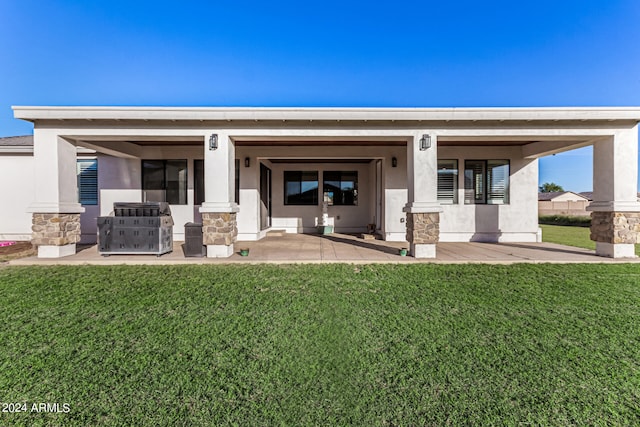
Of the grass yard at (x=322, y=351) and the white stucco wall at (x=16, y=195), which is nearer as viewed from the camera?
the grass yard at (x=322, y=351)

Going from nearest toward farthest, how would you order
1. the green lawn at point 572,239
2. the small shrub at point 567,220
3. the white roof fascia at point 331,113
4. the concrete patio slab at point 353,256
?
1. the concrete patio slab at point 353,256
2. the white roof fascia at point 331,113
3. the green lawn at point 572,239
4. the small shrub at point 567,220

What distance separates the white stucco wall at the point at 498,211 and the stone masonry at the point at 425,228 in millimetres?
3014

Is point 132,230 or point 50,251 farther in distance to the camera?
point 132,230

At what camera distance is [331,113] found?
20.8ft

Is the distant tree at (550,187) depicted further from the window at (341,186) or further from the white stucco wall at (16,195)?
the white stucco wall at (16,195)

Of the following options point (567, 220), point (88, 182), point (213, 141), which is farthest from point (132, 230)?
point (567, 220)

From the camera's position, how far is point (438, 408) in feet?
6.77

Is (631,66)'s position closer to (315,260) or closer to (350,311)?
(315,260)

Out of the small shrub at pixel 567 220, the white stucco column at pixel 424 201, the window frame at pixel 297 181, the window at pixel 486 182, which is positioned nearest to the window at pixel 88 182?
the window frame at pixel 297 181

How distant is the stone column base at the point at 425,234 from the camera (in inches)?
254

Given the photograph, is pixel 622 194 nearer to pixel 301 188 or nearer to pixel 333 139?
pixel 333 139

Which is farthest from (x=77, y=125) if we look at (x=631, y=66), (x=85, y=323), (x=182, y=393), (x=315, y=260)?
(x=631, y=66)

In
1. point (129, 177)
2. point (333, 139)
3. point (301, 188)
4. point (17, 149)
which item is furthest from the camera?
point (301, 188)

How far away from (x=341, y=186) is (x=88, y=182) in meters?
8.78
